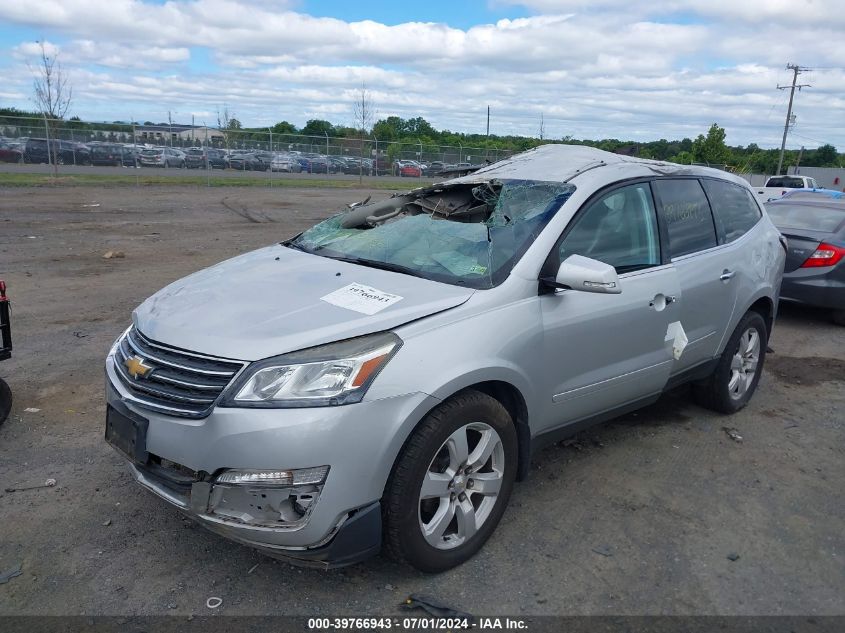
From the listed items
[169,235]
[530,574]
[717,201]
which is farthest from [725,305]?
[169,235]

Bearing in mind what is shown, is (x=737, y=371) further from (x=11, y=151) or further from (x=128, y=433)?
(x=11, y=151)

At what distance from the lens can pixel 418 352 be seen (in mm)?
2844

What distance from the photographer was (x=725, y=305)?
4.69 meters

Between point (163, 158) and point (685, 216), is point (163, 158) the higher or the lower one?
the lower one

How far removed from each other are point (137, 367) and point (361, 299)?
1.01m

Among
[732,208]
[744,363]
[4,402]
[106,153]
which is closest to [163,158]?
[106,153]

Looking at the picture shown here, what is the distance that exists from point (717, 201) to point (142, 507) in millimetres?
4185

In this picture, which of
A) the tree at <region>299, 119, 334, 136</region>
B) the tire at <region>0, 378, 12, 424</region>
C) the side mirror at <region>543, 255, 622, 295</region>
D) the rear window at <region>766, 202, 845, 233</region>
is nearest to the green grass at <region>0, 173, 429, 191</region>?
the rear window at <region>766, 202, 845, 233</region>

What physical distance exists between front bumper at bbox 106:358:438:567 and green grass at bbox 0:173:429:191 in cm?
2254

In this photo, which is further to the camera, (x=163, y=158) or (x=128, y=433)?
(x=163, y=158)

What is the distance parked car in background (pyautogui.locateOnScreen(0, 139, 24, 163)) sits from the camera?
28306mm

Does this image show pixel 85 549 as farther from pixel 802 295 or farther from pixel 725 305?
pixel 802 295

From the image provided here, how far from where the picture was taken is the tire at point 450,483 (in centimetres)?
280

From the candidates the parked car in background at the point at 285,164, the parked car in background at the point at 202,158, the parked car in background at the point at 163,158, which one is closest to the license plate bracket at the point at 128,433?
the parked car in background at the point at 202,158
